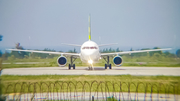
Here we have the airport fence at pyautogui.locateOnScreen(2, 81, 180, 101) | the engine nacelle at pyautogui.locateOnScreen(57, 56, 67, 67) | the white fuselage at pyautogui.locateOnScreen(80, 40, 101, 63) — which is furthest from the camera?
the engine nacelle at pyautogui.locateOnScreen(57, 56, 67, 67)

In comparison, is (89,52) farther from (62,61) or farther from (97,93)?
(97,93)

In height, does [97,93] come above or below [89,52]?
below

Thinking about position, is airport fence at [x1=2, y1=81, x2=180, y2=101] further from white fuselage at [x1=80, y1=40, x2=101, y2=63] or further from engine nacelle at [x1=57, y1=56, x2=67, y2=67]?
engine nacelle at [x1=57, y1=56, x2=67, y2=67]

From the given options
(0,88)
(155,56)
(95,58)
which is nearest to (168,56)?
(155,56)

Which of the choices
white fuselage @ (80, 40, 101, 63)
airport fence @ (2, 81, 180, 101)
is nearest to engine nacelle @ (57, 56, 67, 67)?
white fuselage @ (80, 40, 101, 63)

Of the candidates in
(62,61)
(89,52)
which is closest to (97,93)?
(89,52)

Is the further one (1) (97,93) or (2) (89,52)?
(2) (89,52)

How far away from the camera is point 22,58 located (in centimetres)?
3884

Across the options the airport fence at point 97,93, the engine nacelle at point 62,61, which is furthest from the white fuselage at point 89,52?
the airport fence at point 97,93

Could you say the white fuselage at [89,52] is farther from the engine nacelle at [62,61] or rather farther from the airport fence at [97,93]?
the airport fence at [97,93]

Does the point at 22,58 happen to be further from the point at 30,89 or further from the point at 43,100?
the point at 43,100

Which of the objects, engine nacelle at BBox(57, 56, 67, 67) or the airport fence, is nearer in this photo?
the airport fence

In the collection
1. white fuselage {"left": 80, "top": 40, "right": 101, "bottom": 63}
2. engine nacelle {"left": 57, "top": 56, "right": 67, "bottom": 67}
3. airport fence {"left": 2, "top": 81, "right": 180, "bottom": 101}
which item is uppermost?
white fuselage {"left": 80, "top": 40, "right": 101, "bottom": 63}

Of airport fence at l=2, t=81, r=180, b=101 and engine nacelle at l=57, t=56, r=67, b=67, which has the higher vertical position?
engine nacelle at l=57, t=56, r=67, b=67
